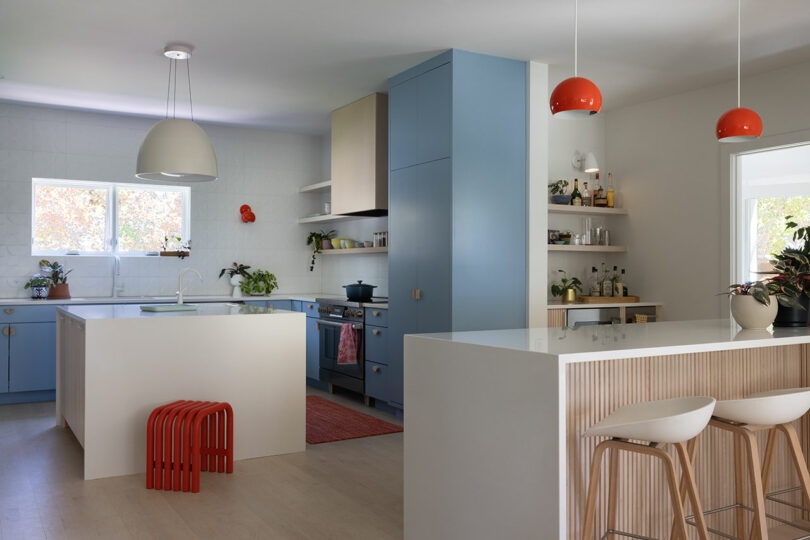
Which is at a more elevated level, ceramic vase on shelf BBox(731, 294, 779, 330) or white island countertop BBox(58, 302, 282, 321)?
ceramic vase on shelf BBox(731, 294, 779, 330)

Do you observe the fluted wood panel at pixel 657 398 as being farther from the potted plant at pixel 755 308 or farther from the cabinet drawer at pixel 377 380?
the cabinet drawer at pixel 377 380

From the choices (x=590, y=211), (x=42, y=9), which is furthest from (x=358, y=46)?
(x=590, y=211)

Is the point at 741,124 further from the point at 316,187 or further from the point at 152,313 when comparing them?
the point at 316,187

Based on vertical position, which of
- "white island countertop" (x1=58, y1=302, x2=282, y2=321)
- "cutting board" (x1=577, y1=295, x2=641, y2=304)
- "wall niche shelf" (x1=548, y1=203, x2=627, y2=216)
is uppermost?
"wall niche shelf" (x1=548, y1=203, x2=627, y2=216)

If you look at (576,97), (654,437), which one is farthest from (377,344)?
(654,437)

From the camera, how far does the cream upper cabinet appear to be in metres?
5.90

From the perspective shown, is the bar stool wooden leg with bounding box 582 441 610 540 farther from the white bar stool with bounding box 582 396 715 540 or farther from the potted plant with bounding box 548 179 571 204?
the potted plant with bounding box 548 179 571 204

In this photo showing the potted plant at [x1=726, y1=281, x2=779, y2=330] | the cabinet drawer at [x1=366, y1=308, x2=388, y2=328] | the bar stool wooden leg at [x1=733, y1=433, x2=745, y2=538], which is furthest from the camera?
the cabinet drawer at [x1=366, y1=308, x2=388, y2=328]

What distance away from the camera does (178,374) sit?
415cm

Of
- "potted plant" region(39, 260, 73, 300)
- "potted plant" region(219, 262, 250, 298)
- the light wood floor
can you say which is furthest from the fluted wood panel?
"potted plant" region(39, 260, 73, 300)

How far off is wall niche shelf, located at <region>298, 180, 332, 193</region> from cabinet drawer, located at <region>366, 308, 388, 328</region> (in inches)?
68.0

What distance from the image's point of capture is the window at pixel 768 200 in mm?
5309

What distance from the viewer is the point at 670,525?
9.38ft

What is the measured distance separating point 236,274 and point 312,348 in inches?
49.7
